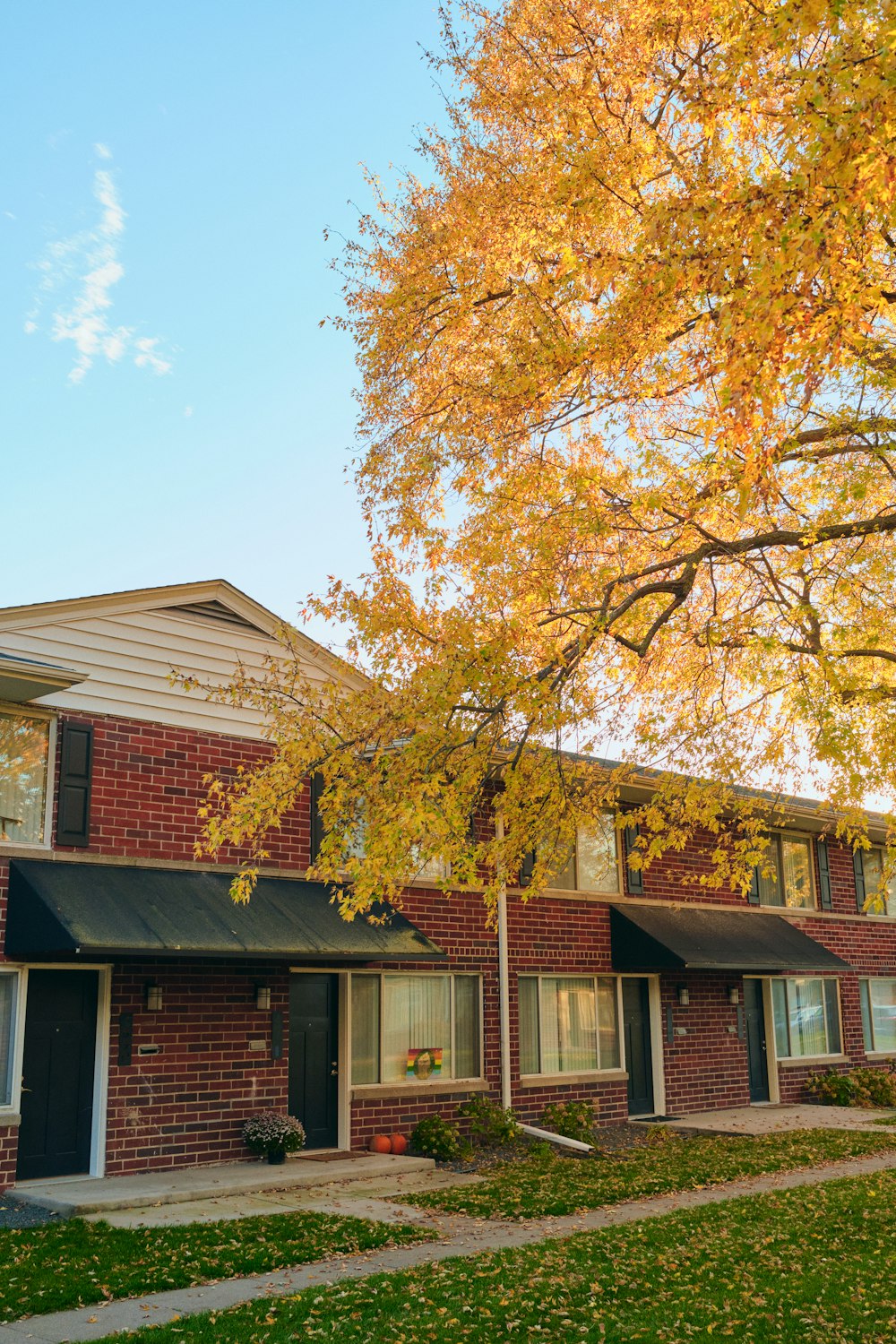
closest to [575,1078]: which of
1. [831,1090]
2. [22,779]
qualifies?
[831,1090]

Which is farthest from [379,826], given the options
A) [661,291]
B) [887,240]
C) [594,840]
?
[594,840]

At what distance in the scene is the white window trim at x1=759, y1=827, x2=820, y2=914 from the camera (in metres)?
24.0

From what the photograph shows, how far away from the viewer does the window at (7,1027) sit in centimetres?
1241

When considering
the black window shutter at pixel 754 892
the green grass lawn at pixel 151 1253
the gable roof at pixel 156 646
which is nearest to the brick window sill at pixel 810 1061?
the black window shutter at pixel 754 892

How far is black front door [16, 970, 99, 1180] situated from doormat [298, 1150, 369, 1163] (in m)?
2.79

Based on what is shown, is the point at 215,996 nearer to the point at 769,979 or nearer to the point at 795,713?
the point at 795,713

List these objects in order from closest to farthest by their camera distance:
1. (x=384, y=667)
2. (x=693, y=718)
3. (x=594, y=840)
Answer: (x=384, y=667), (x=693, y=718), (x=594, y=840)

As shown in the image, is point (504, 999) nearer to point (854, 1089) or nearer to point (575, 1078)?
point (575, 1078)

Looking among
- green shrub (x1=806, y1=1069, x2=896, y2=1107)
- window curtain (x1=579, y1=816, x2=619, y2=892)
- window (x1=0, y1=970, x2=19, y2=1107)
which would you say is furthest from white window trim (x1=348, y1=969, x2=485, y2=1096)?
green shrub (x1=806, y1=1069, x2=896, y2=1107)

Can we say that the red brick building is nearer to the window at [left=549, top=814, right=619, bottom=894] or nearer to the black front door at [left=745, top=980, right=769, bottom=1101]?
the window at [left=549, top=814, right=619, bottom=894]

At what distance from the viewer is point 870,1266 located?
9789 mm

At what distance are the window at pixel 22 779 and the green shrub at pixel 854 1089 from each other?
16.7m

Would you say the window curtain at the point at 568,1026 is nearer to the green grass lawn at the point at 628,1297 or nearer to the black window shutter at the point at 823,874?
the green grass lawn at the point at 628,1297

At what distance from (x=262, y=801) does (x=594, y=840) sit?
35.9ft
